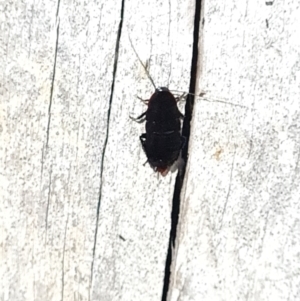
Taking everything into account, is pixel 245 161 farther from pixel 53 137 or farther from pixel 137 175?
pixel 53 137

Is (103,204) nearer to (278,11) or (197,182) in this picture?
(197,182)

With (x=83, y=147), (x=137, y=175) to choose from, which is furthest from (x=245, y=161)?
(x=83, y=147)

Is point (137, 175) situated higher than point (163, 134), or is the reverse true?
point (163, 134)

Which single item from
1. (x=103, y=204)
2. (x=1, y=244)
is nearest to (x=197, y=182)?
(x=103, y=204)

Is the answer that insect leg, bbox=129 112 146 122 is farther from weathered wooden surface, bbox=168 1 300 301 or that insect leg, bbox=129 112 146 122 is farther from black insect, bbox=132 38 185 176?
weathered wooden surface, bbox=168 1 300 301

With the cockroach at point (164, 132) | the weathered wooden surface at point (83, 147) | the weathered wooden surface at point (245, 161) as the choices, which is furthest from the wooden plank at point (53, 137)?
the weathered wooden surface at point (245, 161)

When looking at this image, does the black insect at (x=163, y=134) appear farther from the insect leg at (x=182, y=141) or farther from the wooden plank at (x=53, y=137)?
the wooden plank at (x=53, y=137)

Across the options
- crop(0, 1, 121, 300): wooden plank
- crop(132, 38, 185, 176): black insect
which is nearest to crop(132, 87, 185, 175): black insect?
crop(132, 38, 185, 176): black insect
